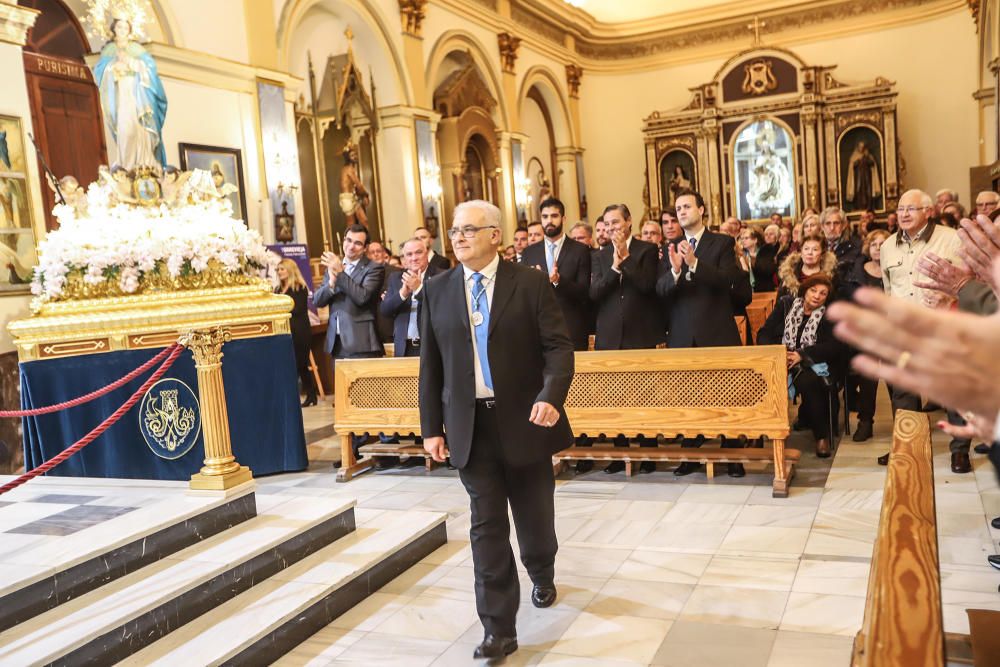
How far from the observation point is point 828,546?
12.9ft

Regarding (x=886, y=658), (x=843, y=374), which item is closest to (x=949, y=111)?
(x=843, y=374)

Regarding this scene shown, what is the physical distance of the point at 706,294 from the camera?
5223mm

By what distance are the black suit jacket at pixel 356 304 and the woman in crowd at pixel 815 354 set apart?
2.86 m

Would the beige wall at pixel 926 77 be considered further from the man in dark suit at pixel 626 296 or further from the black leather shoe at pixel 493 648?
the black leather shoe at pixel 493 648

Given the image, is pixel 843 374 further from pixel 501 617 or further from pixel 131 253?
pixel 131 253

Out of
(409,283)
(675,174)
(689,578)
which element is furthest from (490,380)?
(675,174)

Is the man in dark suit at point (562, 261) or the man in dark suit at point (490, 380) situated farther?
the man in dark suit at point (562, 261)

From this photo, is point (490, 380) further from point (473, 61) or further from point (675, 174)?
point (675, 174)

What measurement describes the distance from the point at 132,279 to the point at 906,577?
198 inches

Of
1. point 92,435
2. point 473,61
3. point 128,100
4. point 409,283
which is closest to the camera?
point 92,435

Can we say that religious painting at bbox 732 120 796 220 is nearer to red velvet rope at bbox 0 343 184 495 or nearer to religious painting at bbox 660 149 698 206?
religious painting at bbox 660 149 698 206

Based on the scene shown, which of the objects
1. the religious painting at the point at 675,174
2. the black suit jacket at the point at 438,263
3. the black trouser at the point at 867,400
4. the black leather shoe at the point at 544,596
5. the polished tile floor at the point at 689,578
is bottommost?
the polished tile floor at the point at 689,578

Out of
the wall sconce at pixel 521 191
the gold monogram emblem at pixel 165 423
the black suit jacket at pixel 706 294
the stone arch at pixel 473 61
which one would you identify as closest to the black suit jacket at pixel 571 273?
the black suit jacket at pixel 706 294

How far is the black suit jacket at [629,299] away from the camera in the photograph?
5.36m
